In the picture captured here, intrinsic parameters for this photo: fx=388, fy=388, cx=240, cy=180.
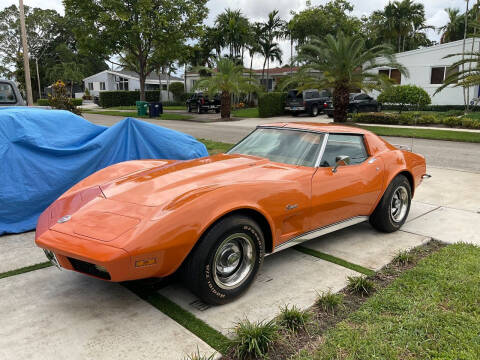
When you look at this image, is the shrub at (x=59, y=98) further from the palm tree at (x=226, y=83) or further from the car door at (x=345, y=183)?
the car door at (x=345, y=183)

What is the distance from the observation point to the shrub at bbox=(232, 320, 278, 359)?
2464mm

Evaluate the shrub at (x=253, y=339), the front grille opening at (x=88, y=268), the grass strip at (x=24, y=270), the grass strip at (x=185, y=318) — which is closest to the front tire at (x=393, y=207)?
the shrub at (x=253, y=339)

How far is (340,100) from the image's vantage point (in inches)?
758

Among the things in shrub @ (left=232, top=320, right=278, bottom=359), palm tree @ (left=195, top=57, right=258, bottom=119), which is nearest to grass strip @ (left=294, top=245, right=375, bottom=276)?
shrub @ (left=232, top=320, right=278, bottom=359)

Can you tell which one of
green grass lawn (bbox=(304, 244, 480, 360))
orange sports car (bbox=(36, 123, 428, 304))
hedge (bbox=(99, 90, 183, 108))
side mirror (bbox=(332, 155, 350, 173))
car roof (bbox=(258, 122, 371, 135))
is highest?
hedge (bbox=(99, 90, 183, 108))

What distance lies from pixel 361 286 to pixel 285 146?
1.63 m

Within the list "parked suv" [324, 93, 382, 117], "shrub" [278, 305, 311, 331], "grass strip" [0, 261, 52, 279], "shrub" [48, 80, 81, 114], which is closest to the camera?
"shrub" [278, 305, 311, 331]

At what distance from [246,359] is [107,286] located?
1505 mm

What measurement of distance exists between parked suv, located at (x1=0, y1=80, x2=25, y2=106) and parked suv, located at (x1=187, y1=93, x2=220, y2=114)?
21.6 m

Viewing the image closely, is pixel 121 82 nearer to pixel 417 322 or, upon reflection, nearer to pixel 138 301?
pixel 138 301

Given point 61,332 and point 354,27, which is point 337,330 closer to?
point 61,332

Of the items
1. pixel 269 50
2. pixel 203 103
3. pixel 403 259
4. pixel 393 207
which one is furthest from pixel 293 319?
pixel 269 50

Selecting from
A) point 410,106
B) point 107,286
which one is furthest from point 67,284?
point 410,106

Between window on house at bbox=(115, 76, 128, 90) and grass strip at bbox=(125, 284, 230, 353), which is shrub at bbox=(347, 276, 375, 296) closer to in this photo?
grass strip at bbox=(125, 284, 230, 353)
